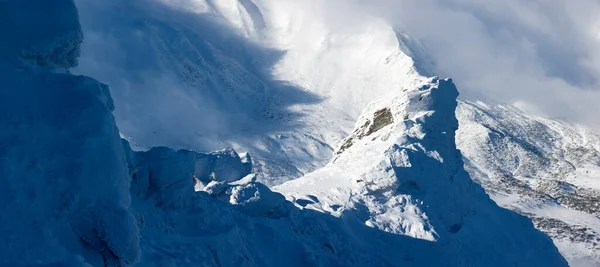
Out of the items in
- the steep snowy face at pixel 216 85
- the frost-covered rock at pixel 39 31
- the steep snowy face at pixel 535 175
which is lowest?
the steep snowy face at pixel 216 85

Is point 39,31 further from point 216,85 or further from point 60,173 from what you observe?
point 216,85

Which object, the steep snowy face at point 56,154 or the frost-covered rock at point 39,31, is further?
the frost-covered rock at point 39,31

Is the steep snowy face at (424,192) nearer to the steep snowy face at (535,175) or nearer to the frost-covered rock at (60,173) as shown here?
the frost-covered rock at (60,173)

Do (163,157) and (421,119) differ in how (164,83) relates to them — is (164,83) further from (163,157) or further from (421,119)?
(163,157)

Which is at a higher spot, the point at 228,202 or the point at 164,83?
the point at 228,202

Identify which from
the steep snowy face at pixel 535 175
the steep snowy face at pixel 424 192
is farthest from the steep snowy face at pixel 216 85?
the steep snowy face at pixel 424 192

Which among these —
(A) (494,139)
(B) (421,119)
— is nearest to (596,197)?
(A) (494,139)
